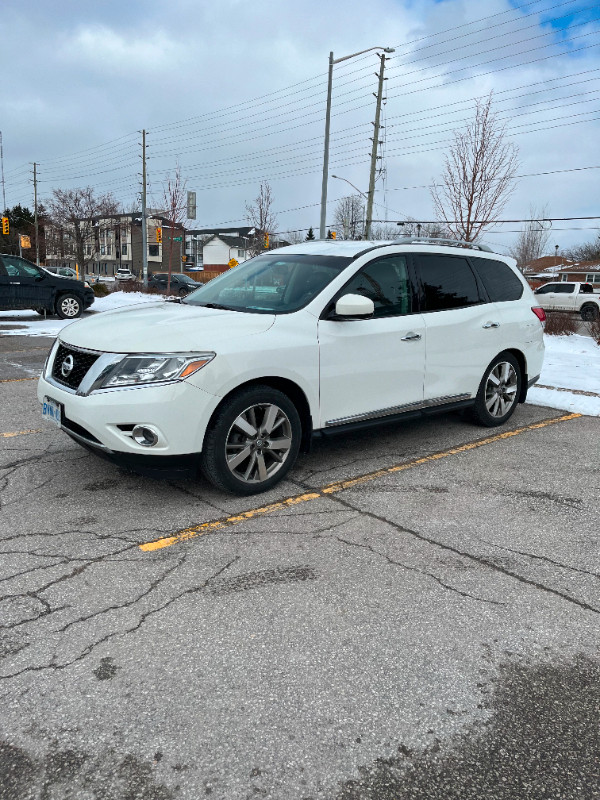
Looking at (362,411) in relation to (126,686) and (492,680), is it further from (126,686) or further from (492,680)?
(126,686)

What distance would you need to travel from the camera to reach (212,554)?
3.42 metres

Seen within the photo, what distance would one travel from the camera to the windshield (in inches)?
182

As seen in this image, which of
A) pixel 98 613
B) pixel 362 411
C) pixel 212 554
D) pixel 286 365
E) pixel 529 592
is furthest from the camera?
pixel 362 411

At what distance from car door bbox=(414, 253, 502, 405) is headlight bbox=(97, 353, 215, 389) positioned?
2265mm

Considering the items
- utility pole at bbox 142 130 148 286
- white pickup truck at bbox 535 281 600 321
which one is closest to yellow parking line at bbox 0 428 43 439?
white pickup truck at bbox 535 281 600 321

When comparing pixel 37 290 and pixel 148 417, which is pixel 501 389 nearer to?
pixel 148 417

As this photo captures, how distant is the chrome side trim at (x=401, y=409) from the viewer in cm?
463

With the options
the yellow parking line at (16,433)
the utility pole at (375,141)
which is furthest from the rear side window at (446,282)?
the utility pole at (375,141)

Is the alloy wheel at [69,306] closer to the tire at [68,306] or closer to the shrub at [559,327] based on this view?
the tire at [68,306]

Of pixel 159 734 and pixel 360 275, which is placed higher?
pixel 360 275

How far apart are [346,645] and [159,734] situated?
0.85m

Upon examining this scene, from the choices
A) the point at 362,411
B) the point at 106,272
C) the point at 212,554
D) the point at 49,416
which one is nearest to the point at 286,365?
the point at 362,411

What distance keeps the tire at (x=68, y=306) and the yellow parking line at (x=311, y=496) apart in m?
14.7

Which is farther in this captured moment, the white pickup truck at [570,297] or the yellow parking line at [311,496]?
the white pickup truck at [570,297]
